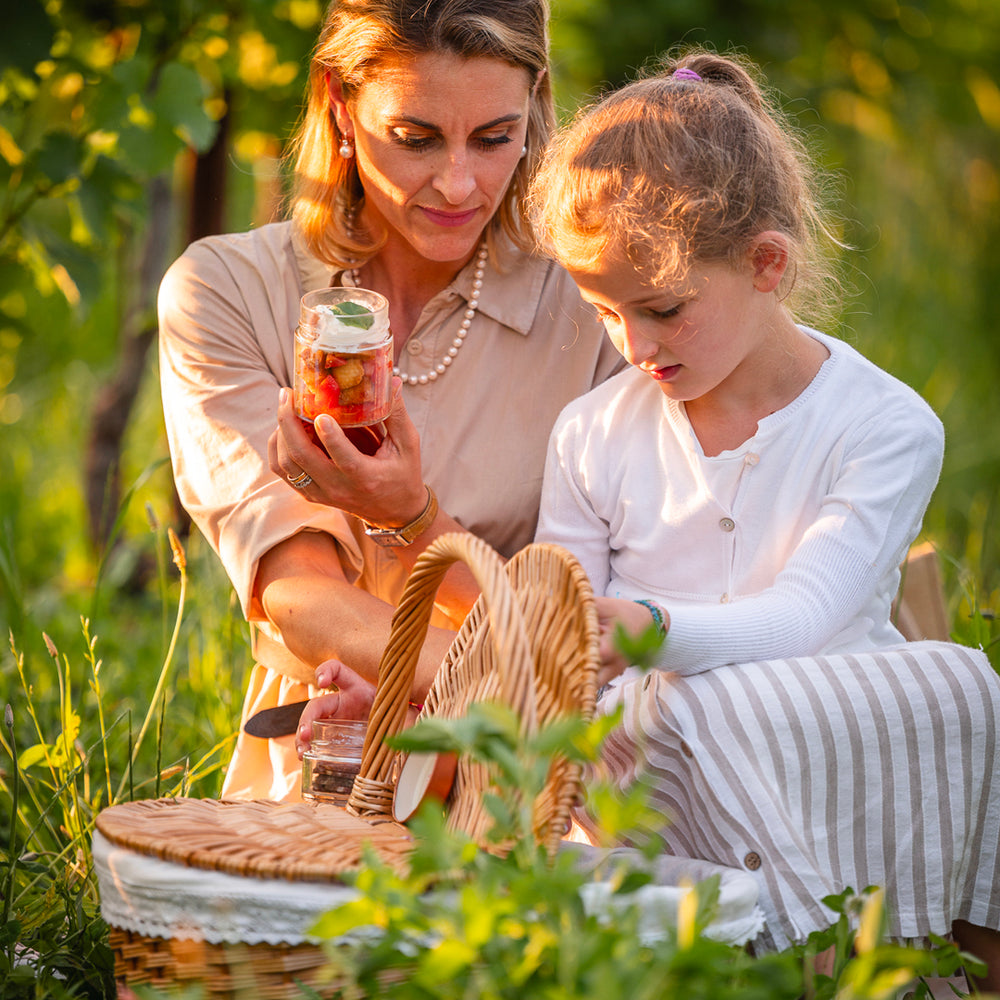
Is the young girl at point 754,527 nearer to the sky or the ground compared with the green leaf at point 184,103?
nearer to the ground

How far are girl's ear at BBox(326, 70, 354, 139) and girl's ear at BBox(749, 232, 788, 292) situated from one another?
849mm

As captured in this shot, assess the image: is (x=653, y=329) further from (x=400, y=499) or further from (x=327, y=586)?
(x=327, y=586)

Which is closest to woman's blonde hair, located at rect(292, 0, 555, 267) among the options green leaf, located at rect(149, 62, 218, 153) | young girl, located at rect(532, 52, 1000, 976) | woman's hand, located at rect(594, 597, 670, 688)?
young girl, located at rect(532, 52, 1000, 976)

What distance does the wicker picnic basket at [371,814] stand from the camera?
139 centimetres

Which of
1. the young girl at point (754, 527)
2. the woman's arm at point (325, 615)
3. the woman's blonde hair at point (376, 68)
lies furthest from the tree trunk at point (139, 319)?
the young girl at point (754, 527)

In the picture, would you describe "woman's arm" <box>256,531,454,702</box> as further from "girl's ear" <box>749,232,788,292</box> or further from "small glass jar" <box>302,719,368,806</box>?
"girl's ear" <box>749,232,788,292</box>

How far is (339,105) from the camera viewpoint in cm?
247

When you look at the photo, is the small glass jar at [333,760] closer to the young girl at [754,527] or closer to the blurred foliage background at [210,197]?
the young girl at [754,527]

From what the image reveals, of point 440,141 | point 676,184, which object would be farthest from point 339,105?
point 676,184

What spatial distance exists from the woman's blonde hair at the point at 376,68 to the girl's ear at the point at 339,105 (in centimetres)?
2

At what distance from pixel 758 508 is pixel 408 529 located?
60cm

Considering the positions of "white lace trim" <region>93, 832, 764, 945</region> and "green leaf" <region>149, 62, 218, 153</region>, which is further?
"green leaf" <region>149, 62, 218, 153</region>

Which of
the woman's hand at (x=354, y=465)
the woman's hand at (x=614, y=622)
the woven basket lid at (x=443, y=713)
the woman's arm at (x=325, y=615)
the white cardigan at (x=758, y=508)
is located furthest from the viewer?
the woman's arm at (x=325, y=615)

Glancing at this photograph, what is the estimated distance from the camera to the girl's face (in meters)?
2.01
